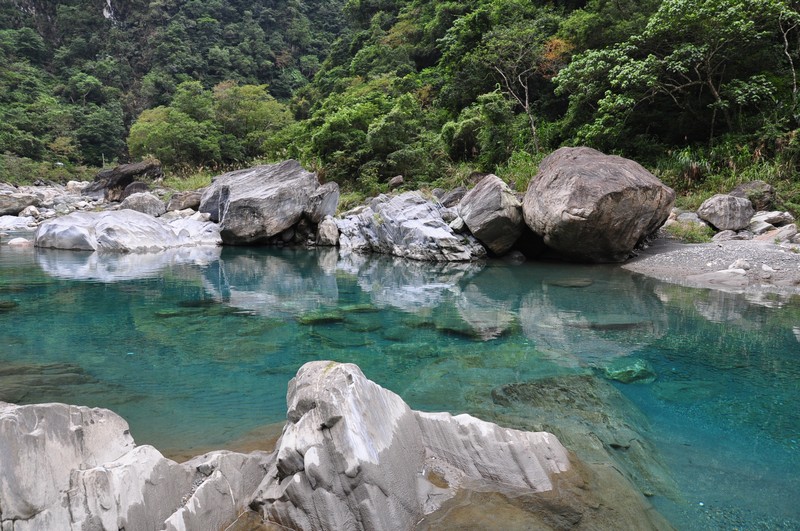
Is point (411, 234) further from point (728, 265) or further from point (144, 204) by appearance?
point (144, 204)

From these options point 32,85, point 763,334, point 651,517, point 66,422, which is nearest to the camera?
point 66,422

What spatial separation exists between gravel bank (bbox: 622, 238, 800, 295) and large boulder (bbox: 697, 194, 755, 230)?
1.20m

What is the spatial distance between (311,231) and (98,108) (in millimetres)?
44437

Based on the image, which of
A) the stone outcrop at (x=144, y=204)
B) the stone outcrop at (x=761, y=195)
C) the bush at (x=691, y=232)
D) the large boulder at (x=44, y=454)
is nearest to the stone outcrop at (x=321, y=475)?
the large boulder at (x=44, y=454)

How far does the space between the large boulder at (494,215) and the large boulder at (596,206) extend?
1.96ft

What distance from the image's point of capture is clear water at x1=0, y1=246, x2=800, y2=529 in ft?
10.4

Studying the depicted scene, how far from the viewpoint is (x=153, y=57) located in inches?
2200

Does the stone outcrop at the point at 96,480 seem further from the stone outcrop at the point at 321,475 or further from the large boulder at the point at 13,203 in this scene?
the large boulder at the point at 13,203

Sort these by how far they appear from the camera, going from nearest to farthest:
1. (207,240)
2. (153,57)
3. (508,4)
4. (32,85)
Result: (207,240)
(508,4)
(32,85)
(153,57)

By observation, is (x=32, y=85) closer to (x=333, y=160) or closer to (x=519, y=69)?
(x=333, y=160)

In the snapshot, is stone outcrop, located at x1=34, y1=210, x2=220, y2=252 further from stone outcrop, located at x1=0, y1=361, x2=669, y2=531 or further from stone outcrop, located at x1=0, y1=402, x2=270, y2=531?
stone outcrop, located at x1=0, y1=361, x2=669, y2=531

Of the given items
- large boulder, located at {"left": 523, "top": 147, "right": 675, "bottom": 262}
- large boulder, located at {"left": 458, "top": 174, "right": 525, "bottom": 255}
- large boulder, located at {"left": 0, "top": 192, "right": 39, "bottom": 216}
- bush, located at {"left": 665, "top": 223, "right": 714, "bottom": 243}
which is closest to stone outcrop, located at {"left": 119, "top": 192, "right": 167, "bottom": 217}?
large boulder, located at {"left": 0, "top": 192, "right": 39, "bottom": 216}

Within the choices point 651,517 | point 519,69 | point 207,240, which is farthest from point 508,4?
point 651,517

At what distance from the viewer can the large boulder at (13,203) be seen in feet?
73.2
